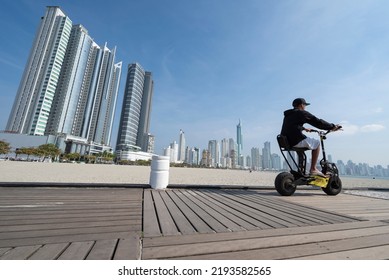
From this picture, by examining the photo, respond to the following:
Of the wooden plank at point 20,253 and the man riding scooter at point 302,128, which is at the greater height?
the man riding scooter at point 302,128

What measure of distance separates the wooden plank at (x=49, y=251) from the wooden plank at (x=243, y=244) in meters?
0.56

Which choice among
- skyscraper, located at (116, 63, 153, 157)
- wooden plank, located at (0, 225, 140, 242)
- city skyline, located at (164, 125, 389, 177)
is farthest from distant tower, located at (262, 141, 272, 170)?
wooden plank, located at (0, 225, 140, 242)

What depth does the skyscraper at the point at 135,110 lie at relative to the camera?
124m

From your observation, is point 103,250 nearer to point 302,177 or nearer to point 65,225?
point 65,225

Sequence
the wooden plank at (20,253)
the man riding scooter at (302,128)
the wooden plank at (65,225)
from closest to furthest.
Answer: the wooden plank at (20,253)
the wooden plank at (65,225)
the man riding scooter at (302,128)

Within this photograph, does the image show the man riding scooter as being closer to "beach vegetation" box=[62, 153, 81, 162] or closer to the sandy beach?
the sandy beach

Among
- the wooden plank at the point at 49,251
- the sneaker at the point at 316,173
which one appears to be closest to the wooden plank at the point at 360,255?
the wooden plank at the point at 49,251

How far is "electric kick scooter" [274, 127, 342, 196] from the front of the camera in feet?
13.5

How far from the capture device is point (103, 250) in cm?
126

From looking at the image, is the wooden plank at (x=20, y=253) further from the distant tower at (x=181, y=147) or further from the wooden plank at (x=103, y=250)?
the distant tower at (x=181, y=147)

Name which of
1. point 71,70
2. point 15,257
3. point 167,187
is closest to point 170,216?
point 15,257

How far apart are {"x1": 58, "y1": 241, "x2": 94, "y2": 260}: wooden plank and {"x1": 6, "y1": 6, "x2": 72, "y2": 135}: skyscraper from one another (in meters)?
118

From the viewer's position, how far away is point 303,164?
4.28m
